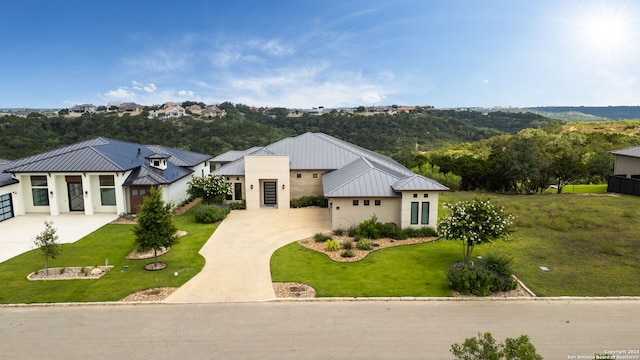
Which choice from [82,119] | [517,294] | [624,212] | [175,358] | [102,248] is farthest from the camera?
[82,119]

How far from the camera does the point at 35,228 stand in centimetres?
2325

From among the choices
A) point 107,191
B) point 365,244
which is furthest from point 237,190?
point 365,244

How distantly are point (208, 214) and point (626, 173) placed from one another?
3624 cm

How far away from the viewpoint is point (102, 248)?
19719 millimetres

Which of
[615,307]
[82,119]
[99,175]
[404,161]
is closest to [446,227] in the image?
[615,307]

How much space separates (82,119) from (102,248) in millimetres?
60549

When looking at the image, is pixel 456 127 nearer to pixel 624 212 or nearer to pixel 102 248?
pixel 624 212

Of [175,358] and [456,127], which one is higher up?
[456,127]

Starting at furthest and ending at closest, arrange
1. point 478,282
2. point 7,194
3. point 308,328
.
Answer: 1. point 7,194
2. point 478,282
3. point 308,328

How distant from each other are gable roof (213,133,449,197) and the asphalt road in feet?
30.2

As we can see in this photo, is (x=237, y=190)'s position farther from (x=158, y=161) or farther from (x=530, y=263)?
(x=530, y=263)

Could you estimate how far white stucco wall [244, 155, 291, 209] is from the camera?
28.7 m

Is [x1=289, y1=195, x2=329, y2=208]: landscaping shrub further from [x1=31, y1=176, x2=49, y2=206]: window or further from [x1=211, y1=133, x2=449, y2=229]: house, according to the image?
[x1=31, y1=176, x2=49, y2=206]: window

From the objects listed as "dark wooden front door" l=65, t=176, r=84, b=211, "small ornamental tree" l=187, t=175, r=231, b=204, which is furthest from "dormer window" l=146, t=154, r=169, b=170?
"dark wooden front door" l=65, t=176, r=84, b=211
